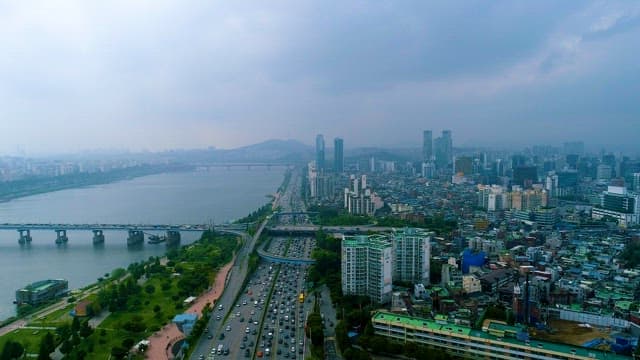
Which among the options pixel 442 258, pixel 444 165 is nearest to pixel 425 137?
pixel 444 165

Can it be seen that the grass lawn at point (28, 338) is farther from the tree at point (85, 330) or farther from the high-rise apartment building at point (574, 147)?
the high-rise apartment building at point (574, 147)

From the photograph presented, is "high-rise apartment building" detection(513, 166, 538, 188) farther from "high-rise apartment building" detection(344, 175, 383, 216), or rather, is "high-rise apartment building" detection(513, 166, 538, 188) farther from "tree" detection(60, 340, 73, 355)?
"tree" detection(60, 340, 73, 355)

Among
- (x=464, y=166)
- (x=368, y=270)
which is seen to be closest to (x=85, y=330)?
(x=368, y=270)

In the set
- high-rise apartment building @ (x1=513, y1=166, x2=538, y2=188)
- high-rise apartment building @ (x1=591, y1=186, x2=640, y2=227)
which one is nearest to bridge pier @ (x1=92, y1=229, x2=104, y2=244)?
high-rise apartment building @ (x1=591, y1=186, x2=640, y2=227)

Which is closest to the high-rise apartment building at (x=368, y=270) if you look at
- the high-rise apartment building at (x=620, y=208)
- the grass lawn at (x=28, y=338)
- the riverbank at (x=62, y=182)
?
the grass lawn at (x=28, y=338)

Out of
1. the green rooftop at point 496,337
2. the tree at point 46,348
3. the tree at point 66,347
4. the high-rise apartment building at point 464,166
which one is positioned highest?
the high-rise apartment building at point 464,166
